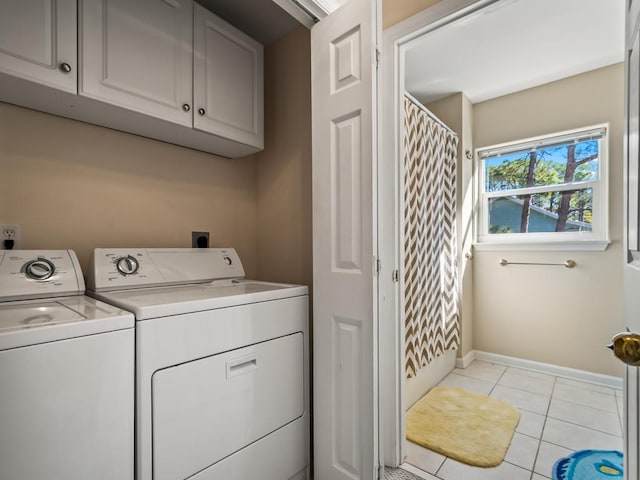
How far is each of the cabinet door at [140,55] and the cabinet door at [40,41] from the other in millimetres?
42

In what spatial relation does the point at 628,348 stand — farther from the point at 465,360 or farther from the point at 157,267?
the point at 465,360

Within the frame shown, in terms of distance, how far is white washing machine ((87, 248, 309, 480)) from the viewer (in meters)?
1.00

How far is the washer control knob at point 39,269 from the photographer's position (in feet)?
3.95

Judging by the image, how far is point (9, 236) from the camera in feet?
4.14

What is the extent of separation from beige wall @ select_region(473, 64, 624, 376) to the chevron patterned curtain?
48 cm

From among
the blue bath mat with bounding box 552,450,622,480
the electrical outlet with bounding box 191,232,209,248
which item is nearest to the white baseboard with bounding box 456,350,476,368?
the blue bath mat with bounding box 552,450,622,480

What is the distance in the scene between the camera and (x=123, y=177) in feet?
5.18

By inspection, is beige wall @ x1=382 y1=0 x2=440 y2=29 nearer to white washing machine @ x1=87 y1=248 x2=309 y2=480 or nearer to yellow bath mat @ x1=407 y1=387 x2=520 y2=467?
white washing machine @ x1=87 y1=248 x2=309 y2=480

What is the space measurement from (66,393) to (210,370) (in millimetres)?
411

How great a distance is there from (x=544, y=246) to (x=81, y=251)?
10.8ft

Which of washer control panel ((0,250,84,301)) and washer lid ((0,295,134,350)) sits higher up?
washer control panel ((0,250,84,301))

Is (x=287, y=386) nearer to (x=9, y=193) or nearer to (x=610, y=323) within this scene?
(x=9, y=193)

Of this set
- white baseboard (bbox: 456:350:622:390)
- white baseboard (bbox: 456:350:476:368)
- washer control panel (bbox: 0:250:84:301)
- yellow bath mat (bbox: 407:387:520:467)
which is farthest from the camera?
white baseboard (bbox: 456:350:476:368)

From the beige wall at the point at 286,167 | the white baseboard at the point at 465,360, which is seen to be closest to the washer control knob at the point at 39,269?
the beige wall at the point at 286,167
